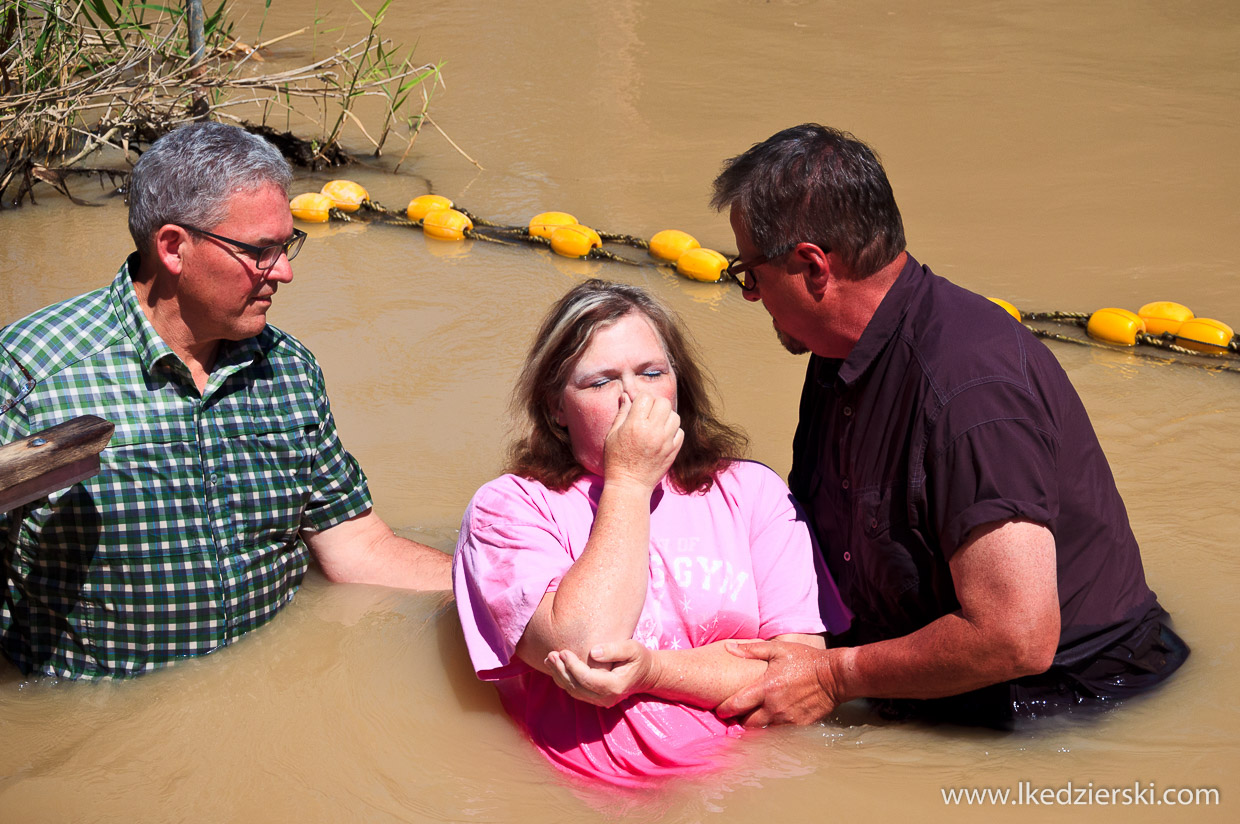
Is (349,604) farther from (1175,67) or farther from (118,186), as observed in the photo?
(1175,67)

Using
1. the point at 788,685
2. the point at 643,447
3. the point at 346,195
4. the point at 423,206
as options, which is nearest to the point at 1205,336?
the point at 788,685

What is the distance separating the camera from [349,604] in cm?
376

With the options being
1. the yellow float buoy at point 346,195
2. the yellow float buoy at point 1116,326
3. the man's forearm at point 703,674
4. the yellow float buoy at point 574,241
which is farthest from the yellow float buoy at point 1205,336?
the yellow float buoy at point 346,195

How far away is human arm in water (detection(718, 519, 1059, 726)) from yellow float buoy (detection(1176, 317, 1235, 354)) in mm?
3707

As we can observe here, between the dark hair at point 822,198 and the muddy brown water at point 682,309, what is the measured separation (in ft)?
4.16

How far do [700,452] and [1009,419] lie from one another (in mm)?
850

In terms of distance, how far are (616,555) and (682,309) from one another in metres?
3.97

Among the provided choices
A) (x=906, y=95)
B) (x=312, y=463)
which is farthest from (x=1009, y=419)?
(x=906, y=95)

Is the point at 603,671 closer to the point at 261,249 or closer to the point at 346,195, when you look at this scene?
the point at 261,249

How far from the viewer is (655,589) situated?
9.53 feet

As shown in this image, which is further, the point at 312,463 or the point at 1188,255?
the point at 1188,255

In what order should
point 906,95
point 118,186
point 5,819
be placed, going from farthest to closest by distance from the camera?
point 906,95 < point 118,186 < point 5,819

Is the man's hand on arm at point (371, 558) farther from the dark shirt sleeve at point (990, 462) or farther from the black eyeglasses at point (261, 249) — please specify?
the dark shirt sleeve at point (990, 462)

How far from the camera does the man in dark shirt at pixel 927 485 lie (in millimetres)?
2566
